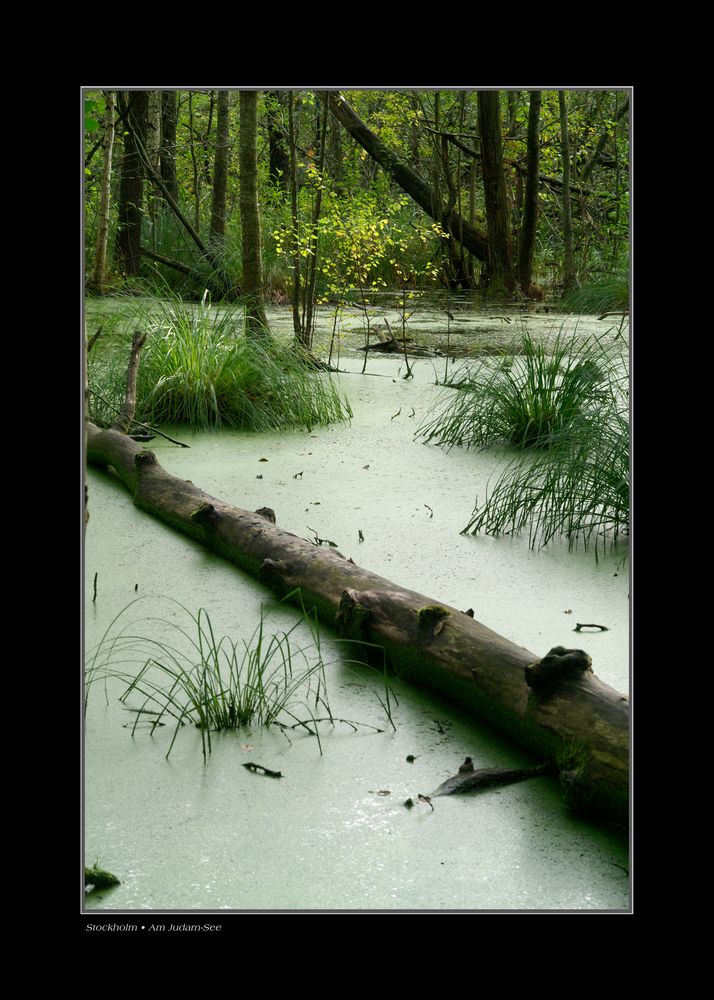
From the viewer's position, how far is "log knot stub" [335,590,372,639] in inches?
80.9

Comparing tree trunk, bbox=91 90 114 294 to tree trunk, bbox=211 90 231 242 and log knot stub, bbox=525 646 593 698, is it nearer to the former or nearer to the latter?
tree trunk, bbox=211 90 231 242

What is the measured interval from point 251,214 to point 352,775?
3441 millimetres

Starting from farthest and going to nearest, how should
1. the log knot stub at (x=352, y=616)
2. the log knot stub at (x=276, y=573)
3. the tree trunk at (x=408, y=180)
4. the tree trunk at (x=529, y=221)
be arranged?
the tree trunk at (x=408, y=180) < the tree trunk at (x=529, y=221) < the log knot stub at (x=276, y=573) < the log knot stub at (x=352, y=616)

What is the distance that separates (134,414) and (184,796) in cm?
235

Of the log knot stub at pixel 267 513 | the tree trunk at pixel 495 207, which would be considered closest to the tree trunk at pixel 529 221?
the tree trunk at pixel 495 207

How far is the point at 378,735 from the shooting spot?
1.76 metres

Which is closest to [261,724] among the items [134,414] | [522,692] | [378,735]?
[378,735]

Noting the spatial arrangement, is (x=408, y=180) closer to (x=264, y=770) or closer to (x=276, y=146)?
(x=276, y=146)

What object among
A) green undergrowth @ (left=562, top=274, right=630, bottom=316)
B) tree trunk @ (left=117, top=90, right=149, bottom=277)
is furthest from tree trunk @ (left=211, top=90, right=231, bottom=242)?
green undergrowth @ (left=562, top=274, right=630, bottom=316)

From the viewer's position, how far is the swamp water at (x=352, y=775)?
1.34 metres

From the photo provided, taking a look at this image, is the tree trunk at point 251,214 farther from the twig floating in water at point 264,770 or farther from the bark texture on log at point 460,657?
the twig floating in water at point 264,770

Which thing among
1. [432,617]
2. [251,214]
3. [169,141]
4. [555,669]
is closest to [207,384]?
[251,214]

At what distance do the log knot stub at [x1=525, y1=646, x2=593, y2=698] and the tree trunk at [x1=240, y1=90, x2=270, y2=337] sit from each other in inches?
112
